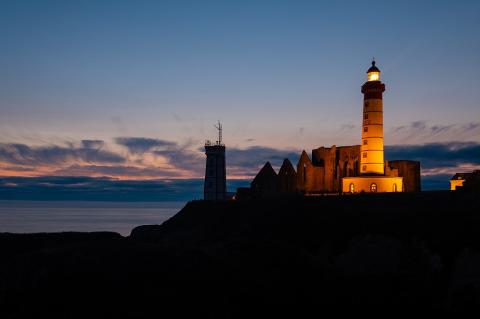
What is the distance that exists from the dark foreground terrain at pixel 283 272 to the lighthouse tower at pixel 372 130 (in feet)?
37.0

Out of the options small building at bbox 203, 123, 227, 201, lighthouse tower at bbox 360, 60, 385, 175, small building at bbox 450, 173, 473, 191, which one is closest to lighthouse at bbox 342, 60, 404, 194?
lighthouse tower at bbox 360, 60, 385, 175

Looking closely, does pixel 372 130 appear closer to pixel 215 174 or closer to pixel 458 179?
pixel 458 179

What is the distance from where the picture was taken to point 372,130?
173ft

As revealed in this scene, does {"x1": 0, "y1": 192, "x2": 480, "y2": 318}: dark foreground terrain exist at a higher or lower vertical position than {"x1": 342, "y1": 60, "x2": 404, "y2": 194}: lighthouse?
lower

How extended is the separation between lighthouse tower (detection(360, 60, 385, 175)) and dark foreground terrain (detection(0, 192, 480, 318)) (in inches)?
444

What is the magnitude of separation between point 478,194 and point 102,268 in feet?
94.6

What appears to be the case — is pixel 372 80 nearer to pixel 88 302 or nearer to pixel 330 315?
pixel 330 315

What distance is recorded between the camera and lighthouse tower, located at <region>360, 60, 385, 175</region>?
171 feet

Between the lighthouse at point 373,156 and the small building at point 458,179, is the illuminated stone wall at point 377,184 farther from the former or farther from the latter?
the small building at point 458,179

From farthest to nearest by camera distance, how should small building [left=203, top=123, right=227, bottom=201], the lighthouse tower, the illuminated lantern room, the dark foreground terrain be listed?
small building [left=203, top=123, right=227, bottom=201]
the illuminated lantern room
the lighthouse tower
the dark foreground terrain

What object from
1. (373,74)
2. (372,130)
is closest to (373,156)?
(372,130)

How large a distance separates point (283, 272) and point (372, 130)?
88.5 ft

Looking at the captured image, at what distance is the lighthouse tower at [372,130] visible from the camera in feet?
171

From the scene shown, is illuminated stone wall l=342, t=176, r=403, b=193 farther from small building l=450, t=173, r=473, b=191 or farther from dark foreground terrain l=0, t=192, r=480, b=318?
dark foreground terrain l=0, t=192, r=480, b=318
